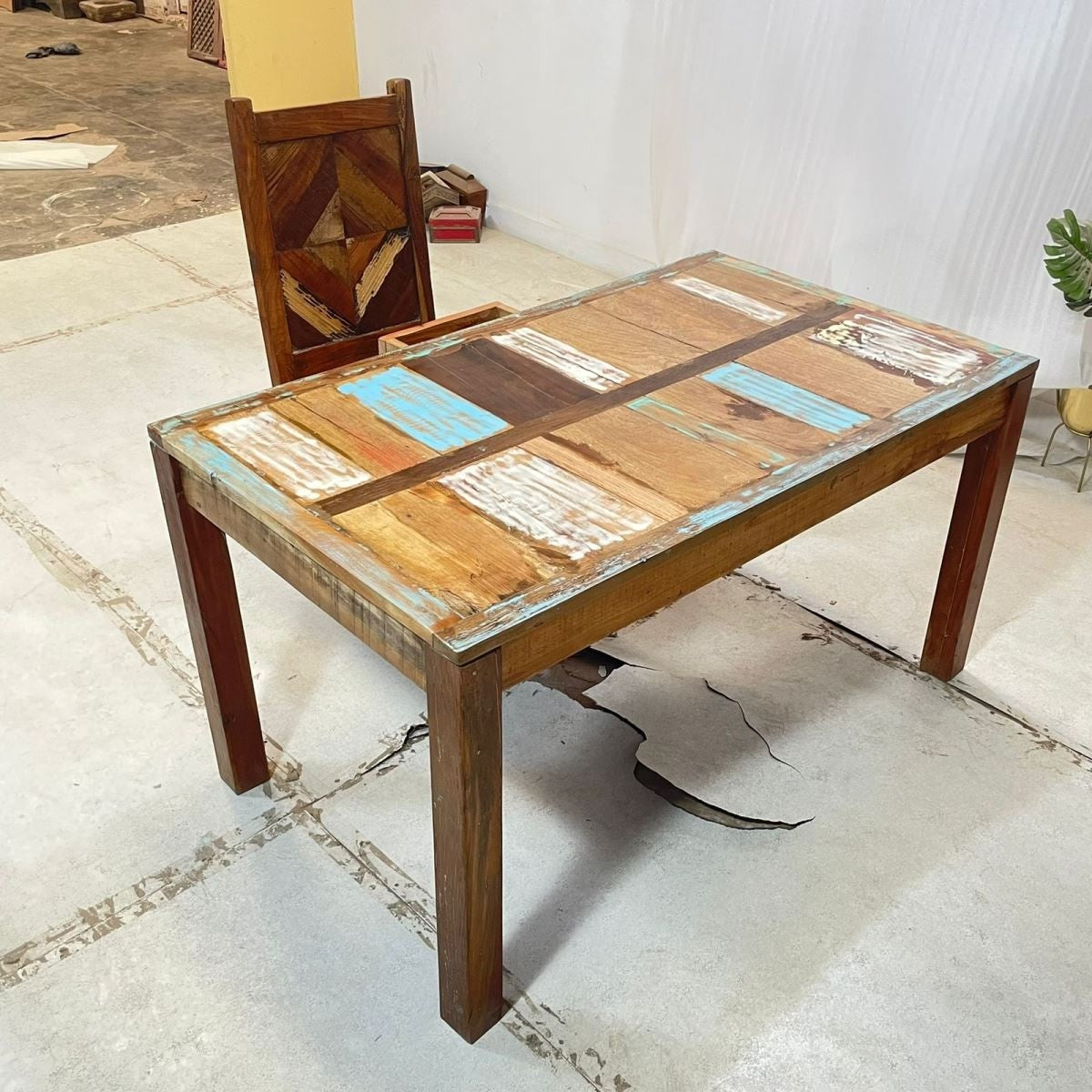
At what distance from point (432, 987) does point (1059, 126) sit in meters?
2.36

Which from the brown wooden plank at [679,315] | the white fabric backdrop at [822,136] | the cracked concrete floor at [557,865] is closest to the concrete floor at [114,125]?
the white fabric backdrop at [822,136]

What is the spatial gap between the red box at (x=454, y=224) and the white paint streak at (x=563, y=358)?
259cm

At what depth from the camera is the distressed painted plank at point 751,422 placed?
158 centimetres

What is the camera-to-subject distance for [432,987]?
159 centimetres

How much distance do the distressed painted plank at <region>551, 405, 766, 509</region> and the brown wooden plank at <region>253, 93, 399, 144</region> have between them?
90cm

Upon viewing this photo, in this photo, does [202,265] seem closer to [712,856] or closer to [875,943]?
[712,856]

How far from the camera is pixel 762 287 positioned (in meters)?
2.16

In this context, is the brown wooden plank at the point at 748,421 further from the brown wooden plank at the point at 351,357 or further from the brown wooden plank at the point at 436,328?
the brown wooden plank at the point at 436,328

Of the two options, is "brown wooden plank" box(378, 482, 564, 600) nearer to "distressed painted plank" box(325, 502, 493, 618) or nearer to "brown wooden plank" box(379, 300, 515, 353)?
"distressed painted plank" box(325, 502, 493, 618)

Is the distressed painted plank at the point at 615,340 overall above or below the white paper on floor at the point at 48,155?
above

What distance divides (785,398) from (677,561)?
1.51ft

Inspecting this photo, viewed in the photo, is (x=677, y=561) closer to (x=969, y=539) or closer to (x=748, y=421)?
(x=748, y=421)

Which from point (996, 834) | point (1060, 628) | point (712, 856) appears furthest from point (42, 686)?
point (1060, 628)

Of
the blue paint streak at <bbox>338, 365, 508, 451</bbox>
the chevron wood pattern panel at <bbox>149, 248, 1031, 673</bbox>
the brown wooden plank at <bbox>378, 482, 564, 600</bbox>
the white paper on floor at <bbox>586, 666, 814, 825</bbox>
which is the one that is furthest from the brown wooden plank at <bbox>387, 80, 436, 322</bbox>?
A: the brown wooden plank at <bbox>378, 482, 564, 600</bbox>
